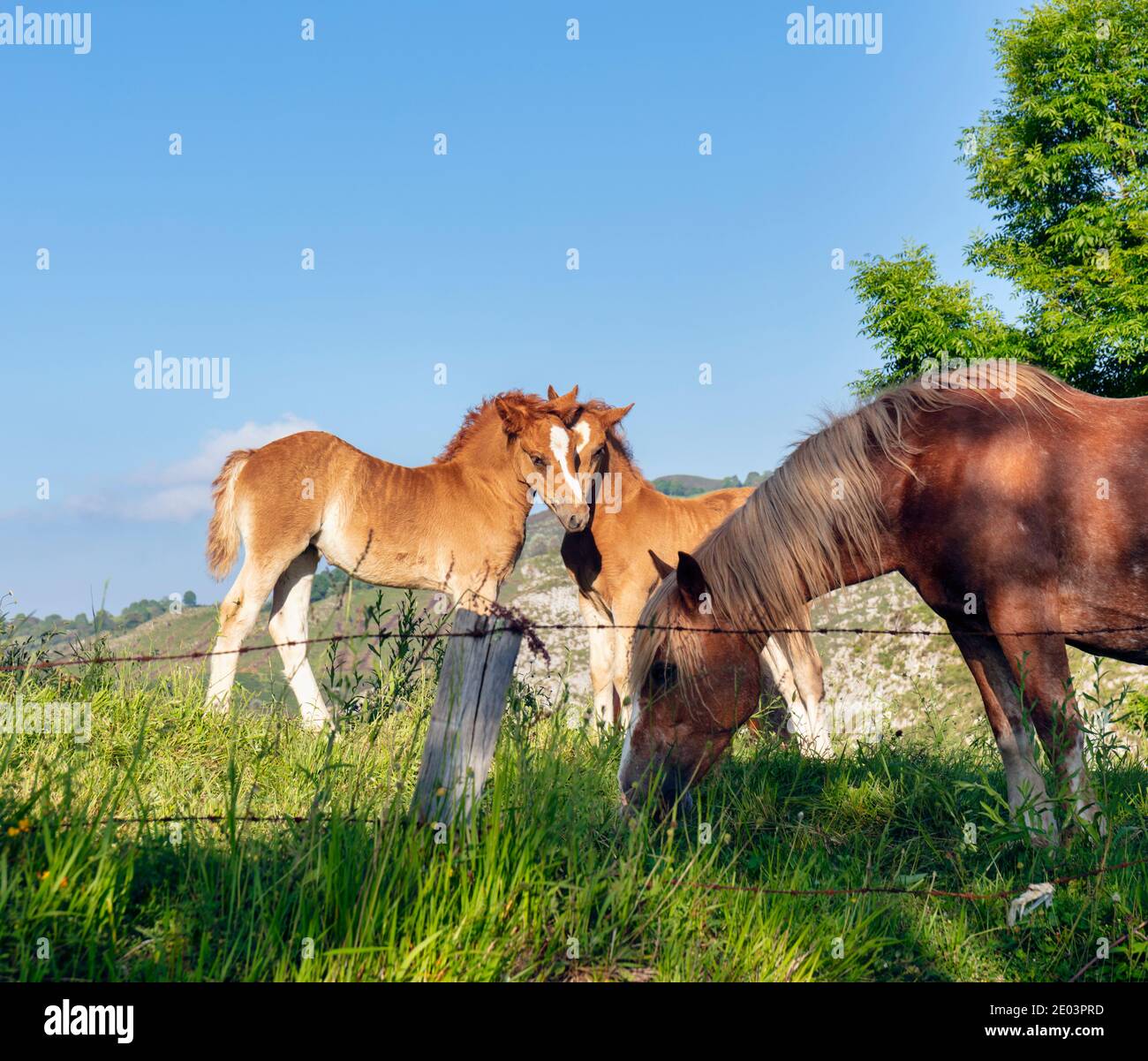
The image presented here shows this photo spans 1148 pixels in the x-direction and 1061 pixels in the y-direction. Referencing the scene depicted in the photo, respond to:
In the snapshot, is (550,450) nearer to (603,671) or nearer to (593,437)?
(593,437)

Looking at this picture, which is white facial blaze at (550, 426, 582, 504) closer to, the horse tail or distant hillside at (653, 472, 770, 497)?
the horse tail

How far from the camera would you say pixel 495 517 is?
946 cm

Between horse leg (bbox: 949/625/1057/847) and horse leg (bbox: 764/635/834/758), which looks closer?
horse leg (bbox: 949/625/1057/847)

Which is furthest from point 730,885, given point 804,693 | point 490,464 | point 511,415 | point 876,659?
point 876,659

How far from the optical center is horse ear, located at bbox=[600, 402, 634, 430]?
9.22m

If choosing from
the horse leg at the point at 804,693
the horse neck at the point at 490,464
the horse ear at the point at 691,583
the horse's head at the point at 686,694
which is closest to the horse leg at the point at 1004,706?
the horse's head at the point at 686,694

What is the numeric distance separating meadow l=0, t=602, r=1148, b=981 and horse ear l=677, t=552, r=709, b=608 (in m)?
0.97

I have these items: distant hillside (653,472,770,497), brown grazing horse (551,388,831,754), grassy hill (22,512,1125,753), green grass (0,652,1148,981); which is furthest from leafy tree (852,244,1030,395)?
distant hillside (653,472,770,497)

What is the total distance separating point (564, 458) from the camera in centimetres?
862

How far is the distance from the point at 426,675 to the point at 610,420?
354 cm

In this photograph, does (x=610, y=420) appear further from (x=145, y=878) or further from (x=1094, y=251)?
(x=1094, y=251)

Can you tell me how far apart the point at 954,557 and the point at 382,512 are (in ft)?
18.6

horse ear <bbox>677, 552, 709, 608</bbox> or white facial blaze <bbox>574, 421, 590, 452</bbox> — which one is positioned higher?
white facial blaze <bbox>574, 421, 590, 452</bbox>
